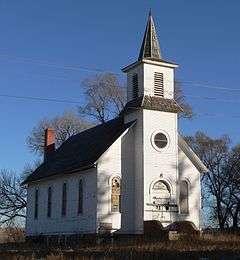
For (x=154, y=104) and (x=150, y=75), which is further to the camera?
(x=150, y=75)

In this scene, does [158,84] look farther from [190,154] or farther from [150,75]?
[190,154]

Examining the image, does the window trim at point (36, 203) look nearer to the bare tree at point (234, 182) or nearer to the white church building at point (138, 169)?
A: the white church building at point (138, 169)

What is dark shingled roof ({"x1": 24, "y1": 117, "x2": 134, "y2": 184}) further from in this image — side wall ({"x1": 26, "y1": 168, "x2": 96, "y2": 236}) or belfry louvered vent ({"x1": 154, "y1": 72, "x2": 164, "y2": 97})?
belfry louvered vent ({"x1": 154, "y1": 72, "x2": 164, "y2": 97})

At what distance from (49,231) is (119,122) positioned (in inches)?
428

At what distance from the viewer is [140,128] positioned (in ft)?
132

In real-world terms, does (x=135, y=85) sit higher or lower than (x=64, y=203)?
higher

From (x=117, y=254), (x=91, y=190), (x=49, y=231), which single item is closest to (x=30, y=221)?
(x=49, y=231)

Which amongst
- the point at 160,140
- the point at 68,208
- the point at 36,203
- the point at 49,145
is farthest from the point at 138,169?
the point at 49,145

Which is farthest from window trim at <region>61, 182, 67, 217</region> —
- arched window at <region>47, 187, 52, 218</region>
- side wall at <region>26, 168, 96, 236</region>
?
arched window at <region>47, 187, 52, 218</region>

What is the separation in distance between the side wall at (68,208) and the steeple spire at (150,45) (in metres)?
9.66

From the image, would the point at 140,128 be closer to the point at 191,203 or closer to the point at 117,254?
the point at 191,203

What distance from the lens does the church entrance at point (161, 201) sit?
39500mm

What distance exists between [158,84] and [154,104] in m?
2.05

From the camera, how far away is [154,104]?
1599 inches
